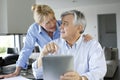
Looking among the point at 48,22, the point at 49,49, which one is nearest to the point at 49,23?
the point at 48,22

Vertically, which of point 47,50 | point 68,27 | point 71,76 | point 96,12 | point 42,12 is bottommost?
point 71,76

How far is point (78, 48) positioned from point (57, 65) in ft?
1.15

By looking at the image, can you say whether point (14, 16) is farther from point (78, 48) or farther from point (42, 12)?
point (78, 48)

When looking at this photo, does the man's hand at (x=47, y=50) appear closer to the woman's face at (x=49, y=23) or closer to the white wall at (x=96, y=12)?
the woman's face at (x=49, y=23)

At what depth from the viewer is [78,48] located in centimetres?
152

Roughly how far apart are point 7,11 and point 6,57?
0.64 meters

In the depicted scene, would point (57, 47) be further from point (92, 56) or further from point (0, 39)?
point (0, 39)

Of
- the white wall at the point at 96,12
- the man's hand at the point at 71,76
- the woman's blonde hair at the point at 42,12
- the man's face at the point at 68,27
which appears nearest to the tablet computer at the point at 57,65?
the man's hand at the point at 71,76

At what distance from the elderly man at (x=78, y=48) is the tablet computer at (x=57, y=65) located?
7.8 inches

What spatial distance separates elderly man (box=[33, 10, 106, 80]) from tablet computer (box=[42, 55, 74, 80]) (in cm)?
20

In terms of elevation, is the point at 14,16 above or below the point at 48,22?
above

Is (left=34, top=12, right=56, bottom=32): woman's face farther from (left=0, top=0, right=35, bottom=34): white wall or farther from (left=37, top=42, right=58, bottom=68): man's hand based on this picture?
(left=0, top=0, right=35, bottom=34): white wall

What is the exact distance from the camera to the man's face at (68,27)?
1.45 metres

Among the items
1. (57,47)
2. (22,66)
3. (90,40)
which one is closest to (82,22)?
(90,40)
